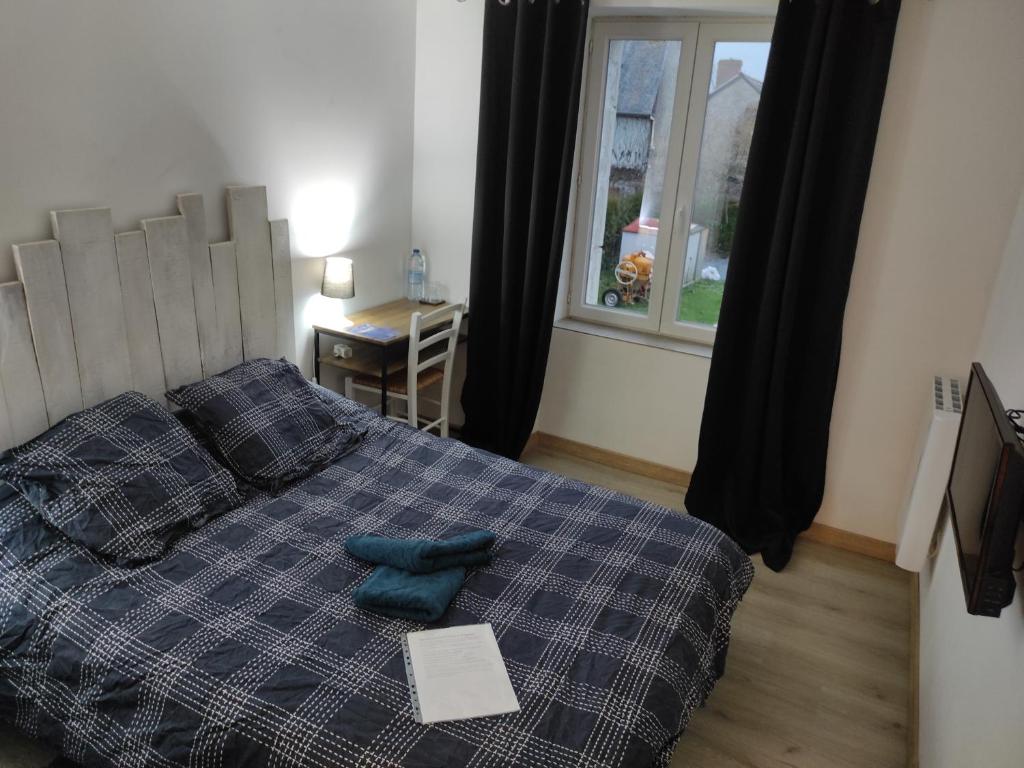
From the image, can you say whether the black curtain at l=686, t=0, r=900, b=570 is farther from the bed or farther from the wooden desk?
the wooden desk

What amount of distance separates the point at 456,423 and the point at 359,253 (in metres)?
1.13

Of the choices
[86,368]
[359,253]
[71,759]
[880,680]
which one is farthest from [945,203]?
[71,759]

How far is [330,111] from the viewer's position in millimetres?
3217

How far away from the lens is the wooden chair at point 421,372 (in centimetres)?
325

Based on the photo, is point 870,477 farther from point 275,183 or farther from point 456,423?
point 275,183

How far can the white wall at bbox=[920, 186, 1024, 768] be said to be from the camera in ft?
4.53

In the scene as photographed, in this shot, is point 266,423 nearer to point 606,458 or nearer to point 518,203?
point 518,203

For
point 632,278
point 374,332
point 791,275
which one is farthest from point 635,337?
point 374,332

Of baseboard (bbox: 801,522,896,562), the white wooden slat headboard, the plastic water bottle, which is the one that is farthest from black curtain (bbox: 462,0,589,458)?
baseboard (bbox: 801,522,896,562)

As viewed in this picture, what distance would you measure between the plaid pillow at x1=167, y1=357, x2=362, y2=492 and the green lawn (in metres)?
1.74

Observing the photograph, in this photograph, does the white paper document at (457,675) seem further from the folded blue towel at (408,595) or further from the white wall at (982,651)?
the white wall at (982,651)

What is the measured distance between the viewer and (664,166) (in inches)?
138

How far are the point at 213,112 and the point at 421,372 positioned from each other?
1454mm

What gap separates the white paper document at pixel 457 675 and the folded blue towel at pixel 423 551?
214mm
